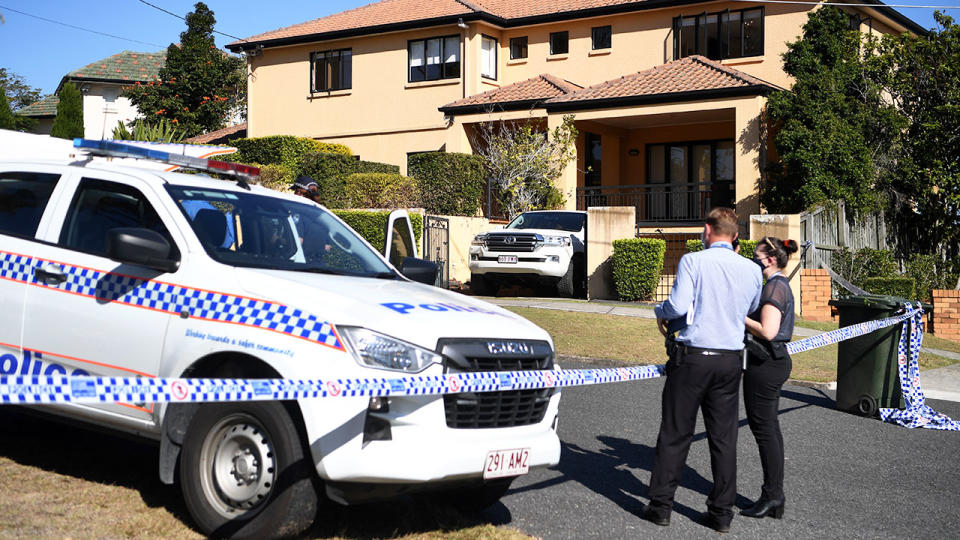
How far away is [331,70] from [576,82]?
27.8 ft

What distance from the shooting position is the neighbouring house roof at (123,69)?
56062mm

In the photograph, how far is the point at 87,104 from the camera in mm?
56531

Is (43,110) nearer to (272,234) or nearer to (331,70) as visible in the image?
(331,70)

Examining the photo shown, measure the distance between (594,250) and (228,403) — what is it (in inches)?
593

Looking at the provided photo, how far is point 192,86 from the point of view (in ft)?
131

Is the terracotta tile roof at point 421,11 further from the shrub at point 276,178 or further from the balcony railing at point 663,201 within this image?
the shrub at point 276,178

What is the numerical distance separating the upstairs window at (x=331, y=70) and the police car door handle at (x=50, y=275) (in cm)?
2668

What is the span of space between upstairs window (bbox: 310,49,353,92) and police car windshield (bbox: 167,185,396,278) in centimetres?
2610

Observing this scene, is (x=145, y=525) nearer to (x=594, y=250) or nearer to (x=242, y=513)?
(x=242, y=513)

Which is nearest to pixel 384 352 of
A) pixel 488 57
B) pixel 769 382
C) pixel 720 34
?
pixel 769 382

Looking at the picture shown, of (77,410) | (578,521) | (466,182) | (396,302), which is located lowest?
(578,521)

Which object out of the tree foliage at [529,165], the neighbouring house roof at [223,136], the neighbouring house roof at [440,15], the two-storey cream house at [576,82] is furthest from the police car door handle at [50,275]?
the neighbouring house roof at [223,136]

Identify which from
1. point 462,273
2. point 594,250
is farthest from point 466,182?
point 594,250

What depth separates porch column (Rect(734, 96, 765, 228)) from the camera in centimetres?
2333
